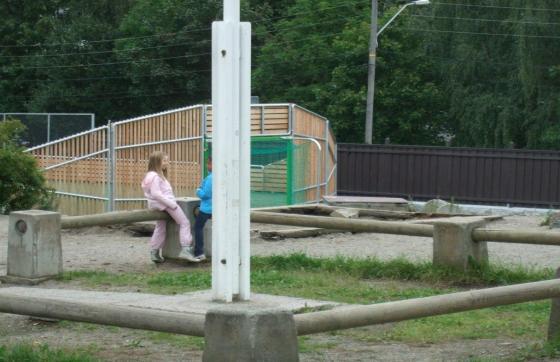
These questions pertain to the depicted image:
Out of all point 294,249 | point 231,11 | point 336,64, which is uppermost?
point 336,64

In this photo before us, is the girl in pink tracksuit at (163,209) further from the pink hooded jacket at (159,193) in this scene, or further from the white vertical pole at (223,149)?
the white vertical pole at (223,149)

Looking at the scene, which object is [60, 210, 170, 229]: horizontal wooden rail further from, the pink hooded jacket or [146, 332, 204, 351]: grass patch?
[146, 332, 204, 351]: grass patch

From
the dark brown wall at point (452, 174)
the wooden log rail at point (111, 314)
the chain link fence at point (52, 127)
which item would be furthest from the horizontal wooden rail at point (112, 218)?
the chain link fence at point (52, 127)

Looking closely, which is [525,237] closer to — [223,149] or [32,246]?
[223,149]

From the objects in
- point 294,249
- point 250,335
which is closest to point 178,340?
point 250,335

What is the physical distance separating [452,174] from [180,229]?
20.5 meters

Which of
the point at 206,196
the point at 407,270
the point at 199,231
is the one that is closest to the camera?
the point at 407,270

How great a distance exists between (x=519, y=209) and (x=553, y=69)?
636 inches

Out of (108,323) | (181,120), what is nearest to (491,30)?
(181,120)

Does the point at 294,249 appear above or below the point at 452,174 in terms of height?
below

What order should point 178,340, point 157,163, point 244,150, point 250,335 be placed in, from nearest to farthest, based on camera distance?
point 250,335 → point 178,340 → point 244,150 → point 157,163

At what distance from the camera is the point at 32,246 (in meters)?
A: 11.4

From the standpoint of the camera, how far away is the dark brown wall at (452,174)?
30.8 m

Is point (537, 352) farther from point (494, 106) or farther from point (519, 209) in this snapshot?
point (494, 106)
